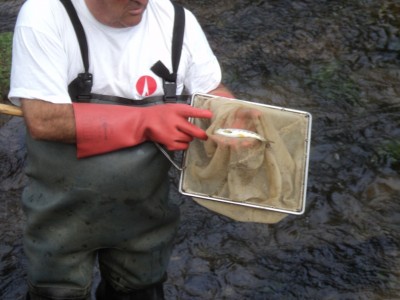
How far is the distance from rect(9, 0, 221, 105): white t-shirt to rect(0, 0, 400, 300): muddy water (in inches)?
61.4

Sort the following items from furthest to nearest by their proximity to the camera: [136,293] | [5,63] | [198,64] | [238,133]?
1. [5,63]
2. [136,293]
3. [198,64]
4. [238,133]

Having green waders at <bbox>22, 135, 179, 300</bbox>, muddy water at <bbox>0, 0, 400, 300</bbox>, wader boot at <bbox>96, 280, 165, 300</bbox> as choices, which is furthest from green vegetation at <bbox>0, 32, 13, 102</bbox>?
green waders at <bbox>22, 135, 179, 300</bbox>

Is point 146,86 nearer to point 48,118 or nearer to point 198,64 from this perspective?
point 198,64

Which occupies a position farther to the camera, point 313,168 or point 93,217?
point 313,168

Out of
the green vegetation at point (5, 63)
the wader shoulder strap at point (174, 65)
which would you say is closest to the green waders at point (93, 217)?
the wader shoulder strap at point (174, 65)

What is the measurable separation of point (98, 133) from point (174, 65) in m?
0.46

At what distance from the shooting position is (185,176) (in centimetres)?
302

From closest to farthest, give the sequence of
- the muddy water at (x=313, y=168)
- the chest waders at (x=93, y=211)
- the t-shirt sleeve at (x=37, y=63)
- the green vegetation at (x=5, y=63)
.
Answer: the t-shirt sleeve at (x=37, y=63), the chest waders at (x=93, y=211), the muddy water at (x=313, y=168), the green vegetation at (x=5, y=63)

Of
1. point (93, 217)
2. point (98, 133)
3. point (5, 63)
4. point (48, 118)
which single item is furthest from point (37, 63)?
point (5, 63)

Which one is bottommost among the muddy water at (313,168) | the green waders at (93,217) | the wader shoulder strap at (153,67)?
the muddy water at (313,168)

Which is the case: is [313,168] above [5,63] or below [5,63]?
below

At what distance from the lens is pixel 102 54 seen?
9.71ft

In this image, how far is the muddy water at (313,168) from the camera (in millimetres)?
4363

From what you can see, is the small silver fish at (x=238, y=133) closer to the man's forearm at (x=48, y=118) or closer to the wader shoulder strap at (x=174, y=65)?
the wader shoulder strap at (x=174, y=65)
